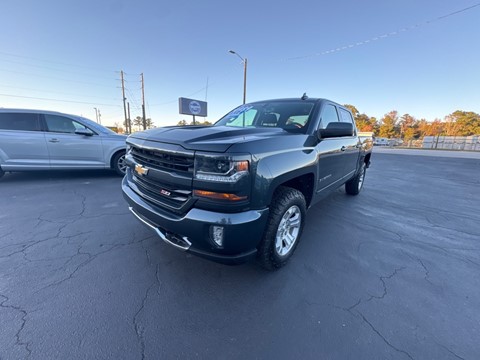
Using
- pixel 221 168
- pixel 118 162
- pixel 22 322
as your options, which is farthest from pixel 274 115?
pixel 118 162

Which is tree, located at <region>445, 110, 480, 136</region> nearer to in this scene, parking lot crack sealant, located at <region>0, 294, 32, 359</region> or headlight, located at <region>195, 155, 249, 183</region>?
headlight, located at <region>195, 155, 249, 183</region>

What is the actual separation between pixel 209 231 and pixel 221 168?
52 cm

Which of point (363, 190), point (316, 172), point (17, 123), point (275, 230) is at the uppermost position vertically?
point (17, 123)

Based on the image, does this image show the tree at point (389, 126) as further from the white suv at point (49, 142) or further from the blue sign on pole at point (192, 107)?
the white suv at point (49, 142)

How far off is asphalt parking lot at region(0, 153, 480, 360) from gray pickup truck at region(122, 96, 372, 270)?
459 millimetres

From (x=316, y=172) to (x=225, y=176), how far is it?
1.50m

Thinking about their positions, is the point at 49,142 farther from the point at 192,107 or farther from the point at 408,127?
the point at 408,127

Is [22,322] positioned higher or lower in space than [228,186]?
lower

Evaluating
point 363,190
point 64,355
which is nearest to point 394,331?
point 64,355

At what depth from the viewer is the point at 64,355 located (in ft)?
4.78

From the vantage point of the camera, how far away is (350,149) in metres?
4.02

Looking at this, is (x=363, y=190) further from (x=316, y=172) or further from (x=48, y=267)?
(x=48, y=267)

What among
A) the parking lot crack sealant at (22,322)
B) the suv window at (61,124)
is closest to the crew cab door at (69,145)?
the suv window at (61,124)

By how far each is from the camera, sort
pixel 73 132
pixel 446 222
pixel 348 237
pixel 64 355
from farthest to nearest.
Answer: pixel 73 132, pixel 446 222, pixel 348 237, pixel 64 355
